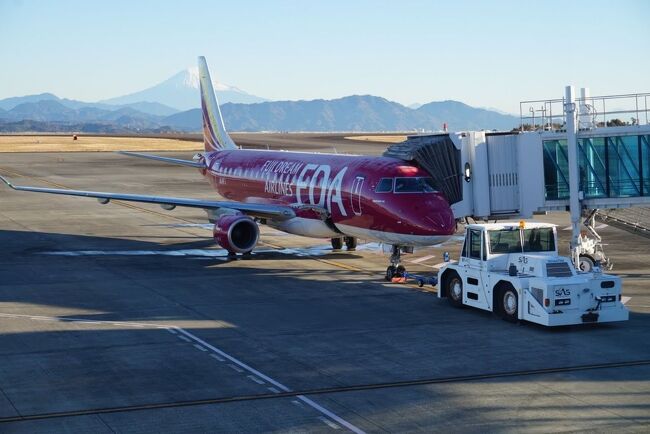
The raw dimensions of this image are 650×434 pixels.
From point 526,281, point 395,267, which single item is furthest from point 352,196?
point 526,281

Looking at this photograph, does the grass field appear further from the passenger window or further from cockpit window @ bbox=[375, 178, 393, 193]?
the passenger window

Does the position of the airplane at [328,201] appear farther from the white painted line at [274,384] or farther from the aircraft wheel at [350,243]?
the white painted line at [274,384]

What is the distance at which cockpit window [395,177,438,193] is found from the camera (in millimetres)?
29656

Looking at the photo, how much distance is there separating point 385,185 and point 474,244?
5466 millimetres

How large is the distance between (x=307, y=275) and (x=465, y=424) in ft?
54.1

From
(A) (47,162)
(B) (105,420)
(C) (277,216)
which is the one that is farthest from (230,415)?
(A) (47,162)

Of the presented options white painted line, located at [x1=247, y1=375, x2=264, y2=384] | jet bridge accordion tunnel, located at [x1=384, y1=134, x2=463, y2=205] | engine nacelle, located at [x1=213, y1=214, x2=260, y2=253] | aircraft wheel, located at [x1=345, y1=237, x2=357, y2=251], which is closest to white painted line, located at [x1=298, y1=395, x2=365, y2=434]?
white painted line, located at [x1=247, y1=375, x2=264, y2=384]

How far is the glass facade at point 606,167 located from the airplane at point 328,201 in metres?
4.16

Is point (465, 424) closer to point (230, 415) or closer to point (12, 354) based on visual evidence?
point (230, 415)

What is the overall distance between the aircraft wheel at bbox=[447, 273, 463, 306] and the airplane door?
5.53 m

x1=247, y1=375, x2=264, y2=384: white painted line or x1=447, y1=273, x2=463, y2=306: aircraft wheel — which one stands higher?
x1=447, y1=273, x2=463, y2=306: aircraft wheel

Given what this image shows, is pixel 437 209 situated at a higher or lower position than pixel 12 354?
higher

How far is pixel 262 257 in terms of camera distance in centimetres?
3606

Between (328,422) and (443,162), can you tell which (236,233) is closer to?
(443,162)
